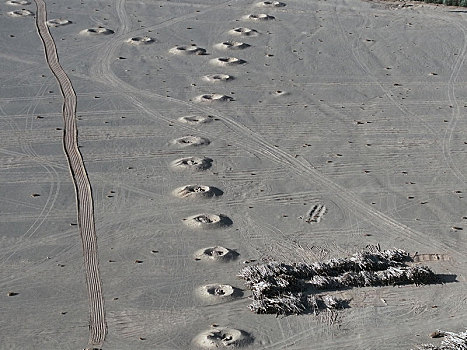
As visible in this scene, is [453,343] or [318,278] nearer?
[453,343]

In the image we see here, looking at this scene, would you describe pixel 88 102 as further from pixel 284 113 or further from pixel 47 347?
pixel 47 347

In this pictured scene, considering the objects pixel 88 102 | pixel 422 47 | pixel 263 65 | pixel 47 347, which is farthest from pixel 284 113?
pixel 47 347

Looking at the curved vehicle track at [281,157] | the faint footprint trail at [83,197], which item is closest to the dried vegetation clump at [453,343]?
the curved vehicle track at [281,157]

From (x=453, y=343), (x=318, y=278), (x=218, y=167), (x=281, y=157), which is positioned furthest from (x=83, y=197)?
(x=453, y=343)

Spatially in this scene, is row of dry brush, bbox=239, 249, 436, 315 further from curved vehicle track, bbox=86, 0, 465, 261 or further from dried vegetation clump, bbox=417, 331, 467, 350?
dried vegetation clump, bbox=417, 331, 467, 350

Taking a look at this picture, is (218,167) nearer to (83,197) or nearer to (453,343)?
(83,197)

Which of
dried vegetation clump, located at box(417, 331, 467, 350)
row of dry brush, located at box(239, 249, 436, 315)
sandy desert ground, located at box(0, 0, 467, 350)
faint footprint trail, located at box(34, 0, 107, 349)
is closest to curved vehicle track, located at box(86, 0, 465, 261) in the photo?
sandy desert ground, located at box(0, 0, 467, 350)
